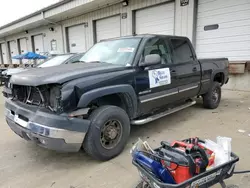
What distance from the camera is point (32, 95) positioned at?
9.04ft

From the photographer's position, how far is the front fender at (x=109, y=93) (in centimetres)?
236

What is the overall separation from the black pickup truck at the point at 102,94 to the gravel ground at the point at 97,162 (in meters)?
0.29

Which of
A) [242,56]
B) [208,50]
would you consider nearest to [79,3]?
[208,50]

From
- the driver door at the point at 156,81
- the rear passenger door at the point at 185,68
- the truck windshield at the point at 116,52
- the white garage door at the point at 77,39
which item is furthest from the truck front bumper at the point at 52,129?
the white garage door at the point at 77,39

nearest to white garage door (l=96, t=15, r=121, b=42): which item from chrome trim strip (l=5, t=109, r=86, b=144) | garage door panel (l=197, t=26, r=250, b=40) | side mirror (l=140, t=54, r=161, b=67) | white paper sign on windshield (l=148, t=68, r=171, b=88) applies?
garage door panel (l=197, t=26, r=250, b=40)

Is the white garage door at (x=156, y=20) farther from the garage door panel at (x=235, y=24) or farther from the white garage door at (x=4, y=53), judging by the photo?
the white garage door at (x=4, y=53)

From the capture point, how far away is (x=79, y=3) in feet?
36.4

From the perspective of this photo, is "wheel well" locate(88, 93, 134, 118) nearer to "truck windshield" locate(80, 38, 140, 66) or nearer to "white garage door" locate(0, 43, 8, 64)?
"truck windshield" locate(80, 38, 140, 66)

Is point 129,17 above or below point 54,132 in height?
above

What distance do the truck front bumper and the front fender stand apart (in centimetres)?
25

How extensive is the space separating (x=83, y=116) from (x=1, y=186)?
4.13 ft

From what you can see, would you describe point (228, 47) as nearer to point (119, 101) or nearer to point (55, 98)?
point (119, 101)

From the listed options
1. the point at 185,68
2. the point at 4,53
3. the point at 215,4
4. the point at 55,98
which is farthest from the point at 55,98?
the point at 4,53

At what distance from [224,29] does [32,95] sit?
7653mm
